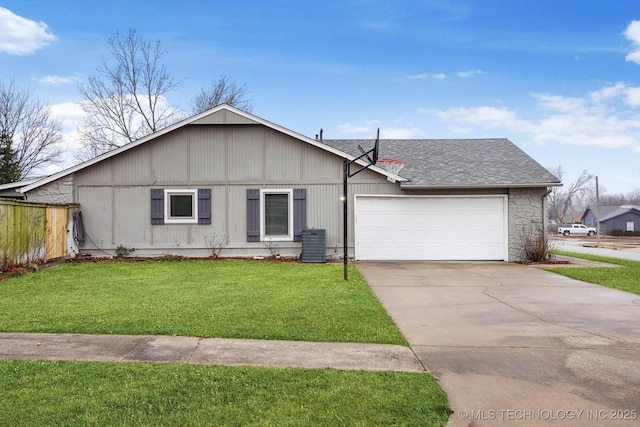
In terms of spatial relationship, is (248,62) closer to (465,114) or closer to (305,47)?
(305,47)

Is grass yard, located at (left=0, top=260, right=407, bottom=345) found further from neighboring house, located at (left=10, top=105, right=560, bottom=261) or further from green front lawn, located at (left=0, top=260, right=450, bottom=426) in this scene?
neighboring house, located at (left=10, top=105, right=560, bottom=261)

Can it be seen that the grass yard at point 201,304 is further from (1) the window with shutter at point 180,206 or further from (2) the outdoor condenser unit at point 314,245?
(1) the window with shutter at point 180,206

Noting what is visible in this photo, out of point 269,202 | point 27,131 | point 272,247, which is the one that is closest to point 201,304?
point 272,247

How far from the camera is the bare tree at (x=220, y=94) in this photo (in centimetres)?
2769

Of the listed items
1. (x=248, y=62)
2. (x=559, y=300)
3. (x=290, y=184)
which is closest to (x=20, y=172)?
(x=248, y=62)

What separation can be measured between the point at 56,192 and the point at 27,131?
21.4 m

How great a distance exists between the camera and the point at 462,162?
1384 cm

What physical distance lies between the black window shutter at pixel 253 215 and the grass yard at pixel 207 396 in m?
8.85

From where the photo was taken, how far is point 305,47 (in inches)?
699

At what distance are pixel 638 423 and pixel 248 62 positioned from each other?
2063 cm

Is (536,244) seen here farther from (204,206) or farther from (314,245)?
(204,206)

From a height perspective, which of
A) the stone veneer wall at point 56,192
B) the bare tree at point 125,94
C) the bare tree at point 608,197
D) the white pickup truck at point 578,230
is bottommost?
the white pickup truck at point 578,230

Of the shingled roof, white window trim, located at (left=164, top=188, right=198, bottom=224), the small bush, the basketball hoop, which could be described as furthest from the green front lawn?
the shingled roof

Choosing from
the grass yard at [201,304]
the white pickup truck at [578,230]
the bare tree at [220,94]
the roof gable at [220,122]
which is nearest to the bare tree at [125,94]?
the bare tree at [220,94]
